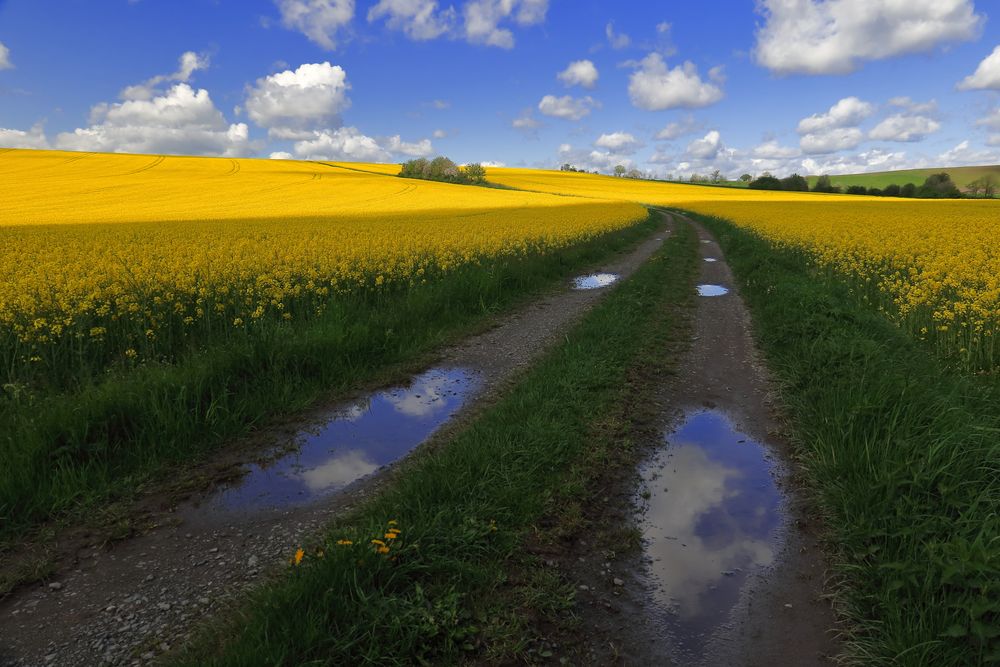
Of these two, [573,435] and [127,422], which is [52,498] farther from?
[573,435]

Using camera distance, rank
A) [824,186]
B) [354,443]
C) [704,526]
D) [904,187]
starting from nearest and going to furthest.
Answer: [704,526], [354,443], [904,187], [824,186]

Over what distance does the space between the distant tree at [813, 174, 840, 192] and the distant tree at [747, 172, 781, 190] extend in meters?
6.03

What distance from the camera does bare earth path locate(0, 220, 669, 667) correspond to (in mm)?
2547

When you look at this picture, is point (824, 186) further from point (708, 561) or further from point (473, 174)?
point (708, 561)

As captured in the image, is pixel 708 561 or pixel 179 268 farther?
pixel 179 268

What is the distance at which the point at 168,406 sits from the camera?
4652 mm

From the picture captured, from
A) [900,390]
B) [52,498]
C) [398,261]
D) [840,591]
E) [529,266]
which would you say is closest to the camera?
[840,591]

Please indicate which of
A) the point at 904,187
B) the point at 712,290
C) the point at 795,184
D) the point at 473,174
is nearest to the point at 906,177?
the point at 904,187

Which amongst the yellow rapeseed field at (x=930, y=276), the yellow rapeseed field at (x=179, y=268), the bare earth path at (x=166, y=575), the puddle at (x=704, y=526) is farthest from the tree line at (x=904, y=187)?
the bare earth path at (x=166, y=575)

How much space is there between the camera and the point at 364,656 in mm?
2389

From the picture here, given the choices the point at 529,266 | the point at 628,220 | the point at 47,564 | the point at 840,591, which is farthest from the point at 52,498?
the point at 628,220

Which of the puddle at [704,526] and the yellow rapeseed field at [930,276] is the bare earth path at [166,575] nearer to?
the puddle at [704,526]

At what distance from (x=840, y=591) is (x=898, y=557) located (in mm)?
399

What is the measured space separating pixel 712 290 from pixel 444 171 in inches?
2843
